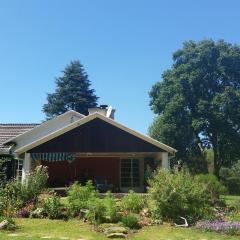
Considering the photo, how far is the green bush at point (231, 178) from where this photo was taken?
4388 cm

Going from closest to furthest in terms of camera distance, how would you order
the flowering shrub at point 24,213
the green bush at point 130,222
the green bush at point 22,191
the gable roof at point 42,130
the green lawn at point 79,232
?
the green lawn at point 79,232 → the green bush at point 130,222 → the flowering shrub at point 24,213 → the green bush at point 22,191 → the gable roof at point 42,130

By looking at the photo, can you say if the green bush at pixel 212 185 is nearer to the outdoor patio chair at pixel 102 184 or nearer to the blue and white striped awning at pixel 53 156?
the outdoor patio chair at pixel 102 184

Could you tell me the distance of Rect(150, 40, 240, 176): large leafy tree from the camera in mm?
44478

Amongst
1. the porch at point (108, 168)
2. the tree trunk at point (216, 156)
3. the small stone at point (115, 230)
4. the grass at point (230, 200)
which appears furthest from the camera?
the tree trunk at point (216, 156)

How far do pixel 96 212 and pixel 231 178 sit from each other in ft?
108

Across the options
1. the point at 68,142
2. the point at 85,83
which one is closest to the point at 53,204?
the point at 68,142

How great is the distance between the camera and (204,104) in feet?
145

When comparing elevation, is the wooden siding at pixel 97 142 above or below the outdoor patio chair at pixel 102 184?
above

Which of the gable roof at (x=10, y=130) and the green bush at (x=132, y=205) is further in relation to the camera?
the gable roof at (x=10, y=130)

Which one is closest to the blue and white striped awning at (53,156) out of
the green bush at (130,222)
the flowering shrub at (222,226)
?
the green bush at (130,222)

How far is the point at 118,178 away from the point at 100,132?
4388 mm

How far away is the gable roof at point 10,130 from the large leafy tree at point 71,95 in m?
29.9

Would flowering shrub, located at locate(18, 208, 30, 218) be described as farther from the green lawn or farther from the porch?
the porch

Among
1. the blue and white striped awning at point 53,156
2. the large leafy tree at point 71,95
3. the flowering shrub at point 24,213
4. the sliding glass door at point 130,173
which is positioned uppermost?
the large leafy tree at point 71,95
